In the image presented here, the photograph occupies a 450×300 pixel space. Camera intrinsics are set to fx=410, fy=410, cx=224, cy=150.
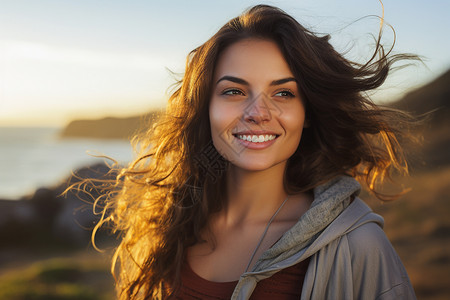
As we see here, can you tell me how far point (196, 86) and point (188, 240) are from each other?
2.94 ft

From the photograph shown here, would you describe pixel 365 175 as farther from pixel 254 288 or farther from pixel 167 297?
pixel 167 297

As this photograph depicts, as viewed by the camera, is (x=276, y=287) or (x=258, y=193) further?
(x=258, y=193)

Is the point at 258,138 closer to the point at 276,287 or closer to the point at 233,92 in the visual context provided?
the point at 233,92

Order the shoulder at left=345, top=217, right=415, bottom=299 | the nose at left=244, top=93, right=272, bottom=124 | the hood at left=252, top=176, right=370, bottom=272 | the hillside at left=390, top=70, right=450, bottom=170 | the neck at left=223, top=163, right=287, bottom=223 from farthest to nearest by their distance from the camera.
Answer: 1. the hillside at left=390, top=70, right=450, bottom=170
2. the neck at left=223, top=163, right=287, bottom=223
3. the nose at left=244, top=93, right=272, bottom=124
4. the hood at left=252, top=176, right=370, bottom=272
5. the shoulder at left=345, top=217, right=415, bottom=299

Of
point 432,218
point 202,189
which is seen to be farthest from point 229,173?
point 432,218

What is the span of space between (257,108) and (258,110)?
13 millimetres

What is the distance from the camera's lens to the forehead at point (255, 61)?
82.4 inches

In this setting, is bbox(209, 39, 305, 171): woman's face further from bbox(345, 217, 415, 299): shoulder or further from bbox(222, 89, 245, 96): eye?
bbox(345, 217, 415, 299): shoulder

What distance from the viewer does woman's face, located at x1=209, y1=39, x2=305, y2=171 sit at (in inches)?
82.1

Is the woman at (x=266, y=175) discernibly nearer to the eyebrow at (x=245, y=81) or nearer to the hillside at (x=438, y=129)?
the eyebrow at (x=245, y=81)

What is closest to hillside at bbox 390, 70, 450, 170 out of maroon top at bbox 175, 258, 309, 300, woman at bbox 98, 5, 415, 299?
woman at bbox 98, 5, 415, 299

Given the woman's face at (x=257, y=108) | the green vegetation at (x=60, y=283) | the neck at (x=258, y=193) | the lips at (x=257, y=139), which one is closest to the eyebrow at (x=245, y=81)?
the woman's face at (x=257, y=108)

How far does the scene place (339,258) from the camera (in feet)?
6.00

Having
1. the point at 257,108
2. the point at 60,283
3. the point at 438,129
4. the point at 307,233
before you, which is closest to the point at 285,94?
the point at 257,108
